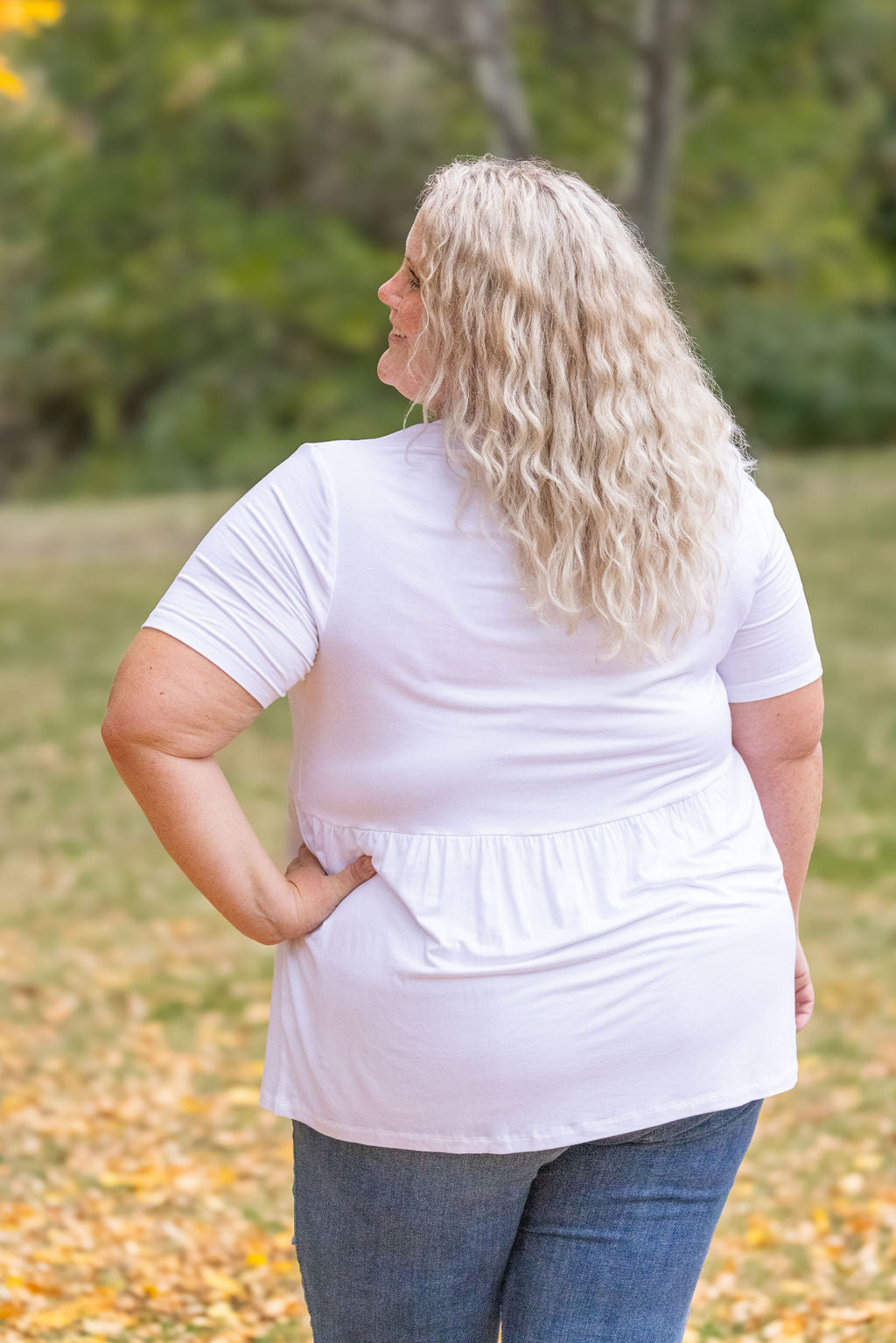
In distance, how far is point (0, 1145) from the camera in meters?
4.04

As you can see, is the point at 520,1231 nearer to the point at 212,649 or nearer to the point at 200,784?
the point at 200,784

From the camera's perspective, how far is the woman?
1.49 meters

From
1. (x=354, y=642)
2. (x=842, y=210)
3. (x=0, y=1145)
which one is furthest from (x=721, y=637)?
(x=842, y=210)

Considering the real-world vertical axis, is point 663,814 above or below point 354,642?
below

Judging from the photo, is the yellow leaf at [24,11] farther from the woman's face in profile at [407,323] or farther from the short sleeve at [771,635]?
A: the short sleeve at [771,635]

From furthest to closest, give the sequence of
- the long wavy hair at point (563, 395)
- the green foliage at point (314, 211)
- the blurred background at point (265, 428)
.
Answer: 1. the green foliage at point (314, 211)
2. the blurred background at point (265, 428)
3. the long wavy hair at point (563, 395)

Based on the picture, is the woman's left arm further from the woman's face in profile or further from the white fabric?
the woman's face in profile

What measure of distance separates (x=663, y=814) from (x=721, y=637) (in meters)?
0.20

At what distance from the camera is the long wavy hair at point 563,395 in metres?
1.48

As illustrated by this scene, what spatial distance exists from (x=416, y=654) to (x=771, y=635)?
0.44 metres

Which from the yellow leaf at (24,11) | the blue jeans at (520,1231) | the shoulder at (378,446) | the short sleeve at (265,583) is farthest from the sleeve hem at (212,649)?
the yellow leaf at (24,11)

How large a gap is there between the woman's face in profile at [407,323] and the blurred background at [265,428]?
217 cm

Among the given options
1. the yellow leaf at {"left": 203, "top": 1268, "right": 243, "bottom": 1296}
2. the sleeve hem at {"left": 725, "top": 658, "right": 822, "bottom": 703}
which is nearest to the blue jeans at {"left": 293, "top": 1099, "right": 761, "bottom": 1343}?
the sleeve hem at {"left": 725, "top": 658, "right": 822, "bottom": 703}

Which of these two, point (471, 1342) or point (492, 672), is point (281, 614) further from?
point (471, 1342)
